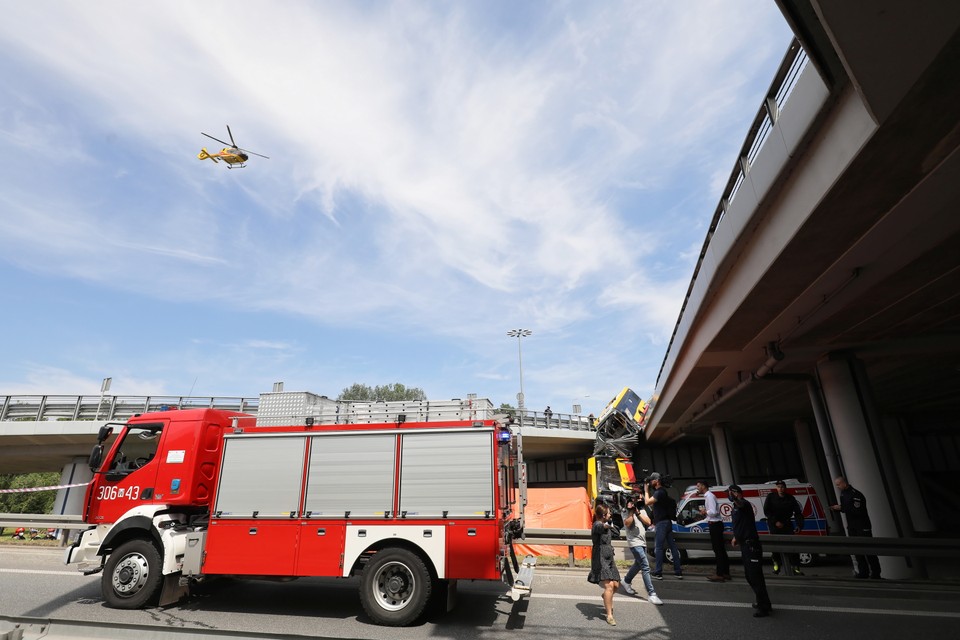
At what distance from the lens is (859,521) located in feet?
33.1

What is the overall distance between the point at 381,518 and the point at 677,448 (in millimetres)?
32869

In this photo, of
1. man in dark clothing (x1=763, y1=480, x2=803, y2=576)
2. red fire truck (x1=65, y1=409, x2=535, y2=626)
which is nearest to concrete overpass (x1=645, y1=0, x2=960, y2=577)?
man in dark clothing (x1=763, y1=480, x2=803, y2=576)

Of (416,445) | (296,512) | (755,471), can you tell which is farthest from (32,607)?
(755,471)

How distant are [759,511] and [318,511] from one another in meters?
13.9

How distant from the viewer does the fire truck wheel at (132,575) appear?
7.25 m

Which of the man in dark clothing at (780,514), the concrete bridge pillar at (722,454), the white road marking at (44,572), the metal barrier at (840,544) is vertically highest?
the concrete bridge pillar at (722,454)

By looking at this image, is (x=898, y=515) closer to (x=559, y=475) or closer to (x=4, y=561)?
(x=4, y=561)

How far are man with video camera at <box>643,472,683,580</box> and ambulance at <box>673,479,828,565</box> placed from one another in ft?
14.8

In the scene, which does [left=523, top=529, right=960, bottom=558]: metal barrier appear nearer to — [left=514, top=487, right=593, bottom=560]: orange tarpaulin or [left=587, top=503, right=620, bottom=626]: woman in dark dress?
[left=587, top=503, right=620, bottom=626]: woman in dark dress

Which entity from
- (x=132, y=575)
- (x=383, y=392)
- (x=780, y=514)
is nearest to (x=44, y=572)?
(x=132, y=575)

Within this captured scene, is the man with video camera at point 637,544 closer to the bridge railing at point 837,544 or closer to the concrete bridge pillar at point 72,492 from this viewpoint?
the bridge railing at point 837,544

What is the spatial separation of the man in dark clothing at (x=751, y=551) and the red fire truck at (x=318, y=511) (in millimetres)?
3116

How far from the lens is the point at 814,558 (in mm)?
13477

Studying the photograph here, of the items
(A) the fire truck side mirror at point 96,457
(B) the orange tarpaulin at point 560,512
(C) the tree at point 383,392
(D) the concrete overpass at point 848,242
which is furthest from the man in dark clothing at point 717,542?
(C) the tree at point 383,392
